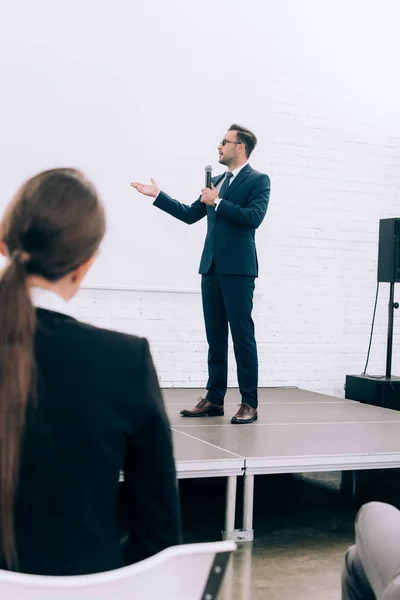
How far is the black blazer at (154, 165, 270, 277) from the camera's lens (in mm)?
3326

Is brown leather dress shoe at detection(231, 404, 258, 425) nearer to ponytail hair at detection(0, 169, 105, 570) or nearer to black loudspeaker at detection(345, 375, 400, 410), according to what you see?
black loudspeaker at detection(345, 375, 400, 410)

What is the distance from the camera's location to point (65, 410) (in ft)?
2.99

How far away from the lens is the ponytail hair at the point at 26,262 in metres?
0.88

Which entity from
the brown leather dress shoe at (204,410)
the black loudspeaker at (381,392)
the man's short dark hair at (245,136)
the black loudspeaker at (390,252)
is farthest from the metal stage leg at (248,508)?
the black loudspeaker at (390,252)

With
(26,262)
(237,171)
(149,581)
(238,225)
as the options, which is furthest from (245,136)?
(149,581)

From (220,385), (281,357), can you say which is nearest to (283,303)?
(281,357)

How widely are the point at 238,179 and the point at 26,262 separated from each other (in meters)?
2.58

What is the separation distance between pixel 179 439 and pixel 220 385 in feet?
1.93

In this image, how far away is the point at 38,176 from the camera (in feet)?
3.15

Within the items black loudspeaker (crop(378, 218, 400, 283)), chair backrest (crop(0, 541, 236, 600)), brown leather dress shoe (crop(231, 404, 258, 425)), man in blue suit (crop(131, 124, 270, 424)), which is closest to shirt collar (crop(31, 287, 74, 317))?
chair backrest (crop(0, 541, 236, 600))

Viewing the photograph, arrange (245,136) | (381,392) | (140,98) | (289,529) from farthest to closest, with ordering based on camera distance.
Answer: (381,392) < (140,98) < (245,136) < (289,529)

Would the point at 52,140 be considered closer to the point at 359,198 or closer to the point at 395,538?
the point at 359,198

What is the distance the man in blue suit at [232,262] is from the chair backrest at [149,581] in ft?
8.53

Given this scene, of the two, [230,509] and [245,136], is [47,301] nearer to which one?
[230,509]
